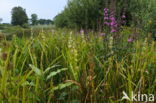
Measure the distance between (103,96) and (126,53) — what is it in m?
0.92

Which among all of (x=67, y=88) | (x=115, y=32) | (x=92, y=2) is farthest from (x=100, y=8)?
(x=67, y=88)

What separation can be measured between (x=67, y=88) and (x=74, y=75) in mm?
127

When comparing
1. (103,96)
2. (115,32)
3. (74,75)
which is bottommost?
(103,96)

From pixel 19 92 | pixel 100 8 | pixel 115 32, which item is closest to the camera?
pixel 19 92

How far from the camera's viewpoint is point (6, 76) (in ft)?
5.07

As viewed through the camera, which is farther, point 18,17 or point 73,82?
point 18,17

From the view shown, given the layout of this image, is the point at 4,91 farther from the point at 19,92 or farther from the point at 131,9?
the point at 131,9

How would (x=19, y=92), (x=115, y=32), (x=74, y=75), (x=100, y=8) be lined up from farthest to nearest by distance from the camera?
(x=100, y=8) → (x=115, y=32) → (x=74, y=75) → (x=19, y=92)

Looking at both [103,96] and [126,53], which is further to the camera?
[126,53]

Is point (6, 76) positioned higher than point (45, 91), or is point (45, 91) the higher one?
point (6, 76)

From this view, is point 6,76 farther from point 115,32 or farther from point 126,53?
point 115,32

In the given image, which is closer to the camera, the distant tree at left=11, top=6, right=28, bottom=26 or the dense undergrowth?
the dense undergrowth

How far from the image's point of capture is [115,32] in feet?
9.53

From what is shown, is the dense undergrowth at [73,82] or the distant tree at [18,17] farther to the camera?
the distant tree at [18,17]
